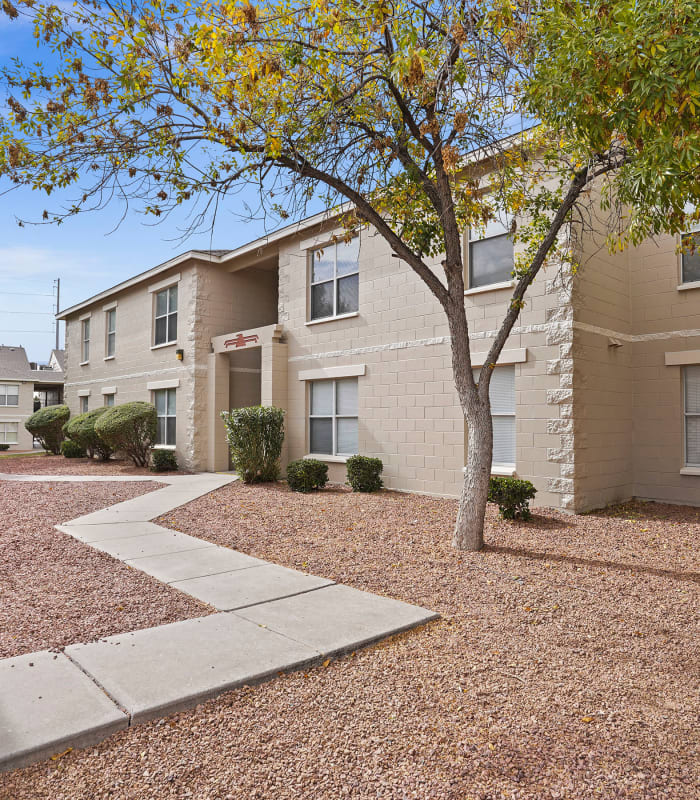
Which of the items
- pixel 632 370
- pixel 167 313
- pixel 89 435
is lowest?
pixel 89 435

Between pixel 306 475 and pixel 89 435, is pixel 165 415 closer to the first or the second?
pixel 89 435

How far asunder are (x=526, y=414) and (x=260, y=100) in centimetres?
642

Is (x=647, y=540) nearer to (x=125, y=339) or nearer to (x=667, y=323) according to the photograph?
(x=667, y=323)

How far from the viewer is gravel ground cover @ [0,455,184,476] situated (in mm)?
16336

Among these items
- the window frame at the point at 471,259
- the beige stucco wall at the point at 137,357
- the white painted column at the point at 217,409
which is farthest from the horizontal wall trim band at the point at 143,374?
the window frame at the point at 471,259

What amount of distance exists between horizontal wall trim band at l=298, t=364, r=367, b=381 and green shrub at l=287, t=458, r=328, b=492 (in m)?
2.07

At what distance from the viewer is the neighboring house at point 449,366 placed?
10.0 meters

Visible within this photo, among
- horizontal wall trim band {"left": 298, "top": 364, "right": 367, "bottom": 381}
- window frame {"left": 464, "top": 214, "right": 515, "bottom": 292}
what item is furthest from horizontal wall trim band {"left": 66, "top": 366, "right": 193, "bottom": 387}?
window frame {"left": 464, "top": 214, "right": 515, "bottom": 292}

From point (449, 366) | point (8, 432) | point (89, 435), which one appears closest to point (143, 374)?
point (89, 435)

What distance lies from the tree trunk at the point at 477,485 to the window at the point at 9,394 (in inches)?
1486

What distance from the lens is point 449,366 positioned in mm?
11305

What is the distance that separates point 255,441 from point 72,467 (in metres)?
7.49

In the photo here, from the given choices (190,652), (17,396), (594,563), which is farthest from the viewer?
(17,396)

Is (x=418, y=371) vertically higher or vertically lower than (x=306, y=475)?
higher
